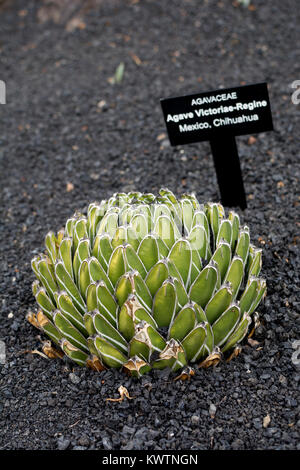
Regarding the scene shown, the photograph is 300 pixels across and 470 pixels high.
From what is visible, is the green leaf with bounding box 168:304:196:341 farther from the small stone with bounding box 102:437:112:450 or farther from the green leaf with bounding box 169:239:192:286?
A: the small stone with bounding box 102:437:112:450

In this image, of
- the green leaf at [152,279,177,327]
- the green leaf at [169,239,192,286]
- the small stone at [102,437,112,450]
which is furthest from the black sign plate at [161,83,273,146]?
the small stone at [102,437,112,450]

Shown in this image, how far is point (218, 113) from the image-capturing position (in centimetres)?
246

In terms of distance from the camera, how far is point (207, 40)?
14.3ft

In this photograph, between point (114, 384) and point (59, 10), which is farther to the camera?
point (59, 10)

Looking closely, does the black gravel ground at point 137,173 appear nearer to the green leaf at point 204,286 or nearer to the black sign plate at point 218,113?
the green leaf at point 204,286

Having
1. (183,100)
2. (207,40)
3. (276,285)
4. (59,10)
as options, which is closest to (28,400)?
(276,285)

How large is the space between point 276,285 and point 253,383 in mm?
492

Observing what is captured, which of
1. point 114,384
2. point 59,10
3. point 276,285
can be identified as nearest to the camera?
point 114,384

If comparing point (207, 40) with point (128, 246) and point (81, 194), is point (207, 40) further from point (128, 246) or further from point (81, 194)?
point (128, 246)

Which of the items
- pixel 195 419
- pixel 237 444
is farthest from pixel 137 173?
pixel 237 444

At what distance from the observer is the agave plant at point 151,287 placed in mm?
1712

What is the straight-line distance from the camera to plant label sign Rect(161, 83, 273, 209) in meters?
2.41

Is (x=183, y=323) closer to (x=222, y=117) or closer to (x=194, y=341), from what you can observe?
(x=194, y=341)

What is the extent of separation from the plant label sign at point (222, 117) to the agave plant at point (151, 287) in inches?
27.6
